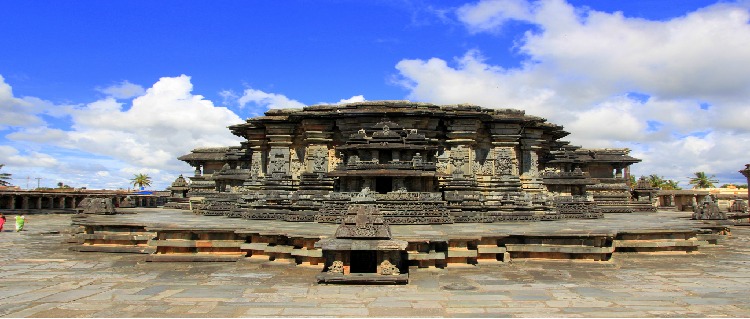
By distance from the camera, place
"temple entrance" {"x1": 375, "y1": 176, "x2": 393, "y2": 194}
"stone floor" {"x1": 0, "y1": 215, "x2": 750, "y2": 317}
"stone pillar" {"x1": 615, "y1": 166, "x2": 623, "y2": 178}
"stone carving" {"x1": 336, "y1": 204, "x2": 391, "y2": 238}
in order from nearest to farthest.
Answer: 1. "stone floor" {"x1": 0, "y1": 215, "x2": 750, "y2": 317}
2. "stone carving" {"x1": 336, "y1": 204, "x2": 391, "y2": 238}
3. "temple entrance" {"x1": 375, "y1": 176, "x2": 393, "y2": 194}
4. "stone pillar" {"x1": 615, "y1": 166, "x2": 623, "y2": 178}

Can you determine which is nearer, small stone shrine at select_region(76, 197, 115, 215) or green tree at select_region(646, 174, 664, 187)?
small stone shrine at select_region(76, 197, 115, 215)

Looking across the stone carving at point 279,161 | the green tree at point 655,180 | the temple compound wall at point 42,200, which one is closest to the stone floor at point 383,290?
the stone carving at point 279,161

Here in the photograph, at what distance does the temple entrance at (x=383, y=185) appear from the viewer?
19.1 meters

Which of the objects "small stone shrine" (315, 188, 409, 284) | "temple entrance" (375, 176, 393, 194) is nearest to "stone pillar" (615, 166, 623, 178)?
"temple entrance" (375, 176, 393, 194)

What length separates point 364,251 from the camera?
33.2 ft

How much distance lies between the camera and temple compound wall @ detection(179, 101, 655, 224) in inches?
729

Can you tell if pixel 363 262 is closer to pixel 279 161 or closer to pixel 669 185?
pixel 279 161

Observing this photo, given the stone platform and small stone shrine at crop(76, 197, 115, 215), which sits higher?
small stone shrine at crop(76, 197, 115, 215)

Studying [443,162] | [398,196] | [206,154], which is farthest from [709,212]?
[206,154]

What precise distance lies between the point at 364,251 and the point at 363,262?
468 millimetres

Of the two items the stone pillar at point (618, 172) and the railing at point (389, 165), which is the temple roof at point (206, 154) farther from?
the stone pillar at point (618, 172)

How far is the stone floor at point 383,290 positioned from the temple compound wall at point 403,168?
6.91m

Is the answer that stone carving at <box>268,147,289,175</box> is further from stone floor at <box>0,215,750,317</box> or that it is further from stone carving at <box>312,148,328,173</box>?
stone floor at <box>0,215,750,317</box>

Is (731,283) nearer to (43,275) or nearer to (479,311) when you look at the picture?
(479,311)
